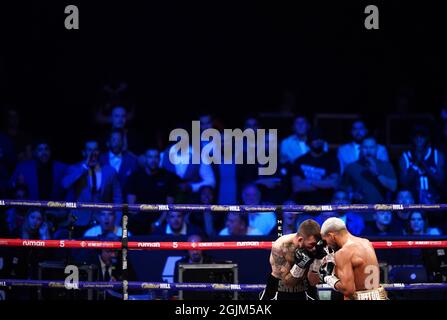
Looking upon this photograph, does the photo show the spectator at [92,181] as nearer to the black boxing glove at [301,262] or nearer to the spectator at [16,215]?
the spectator at [16,215]

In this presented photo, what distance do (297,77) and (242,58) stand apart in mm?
765

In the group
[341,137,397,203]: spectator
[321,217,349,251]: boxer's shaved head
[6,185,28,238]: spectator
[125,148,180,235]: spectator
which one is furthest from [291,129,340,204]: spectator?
[321,217,349,251]: boxer's shaved head

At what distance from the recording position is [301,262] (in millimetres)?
8633

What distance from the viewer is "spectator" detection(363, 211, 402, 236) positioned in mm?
11297

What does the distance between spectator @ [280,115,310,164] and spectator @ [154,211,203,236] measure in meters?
1.59

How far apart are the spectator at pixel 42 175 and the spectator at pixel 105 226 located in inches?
31.7

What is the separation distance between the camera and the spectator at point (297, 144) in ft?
40.2

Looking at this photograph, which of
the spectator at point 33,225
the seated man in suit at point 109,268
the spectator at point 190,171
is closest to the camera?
the seated man in suit at point 109,268

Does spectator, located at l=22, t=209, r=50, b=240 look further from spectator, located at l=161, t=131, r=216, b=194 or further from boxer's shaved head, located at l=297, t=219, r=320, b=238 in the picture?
boxer's shaved head, located at l=297, t=219, r=320, b=238

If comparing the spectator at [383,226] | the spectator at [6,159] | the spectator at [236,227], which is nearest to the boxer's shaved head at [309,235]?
the spectator at [236,227]

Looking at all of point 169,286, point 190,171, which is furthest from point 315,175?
point 169,286

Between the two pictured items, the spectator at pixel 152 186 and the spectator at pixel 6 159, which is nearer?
the spectator at pixel 152 186

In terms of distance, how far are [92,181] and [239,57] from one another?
3.30 meters

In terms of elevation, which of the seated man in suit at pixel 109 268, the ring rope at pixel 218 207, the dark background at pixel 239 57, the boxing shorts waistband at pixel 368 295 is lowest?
the boxing shorts waistband at pixel 368 295
